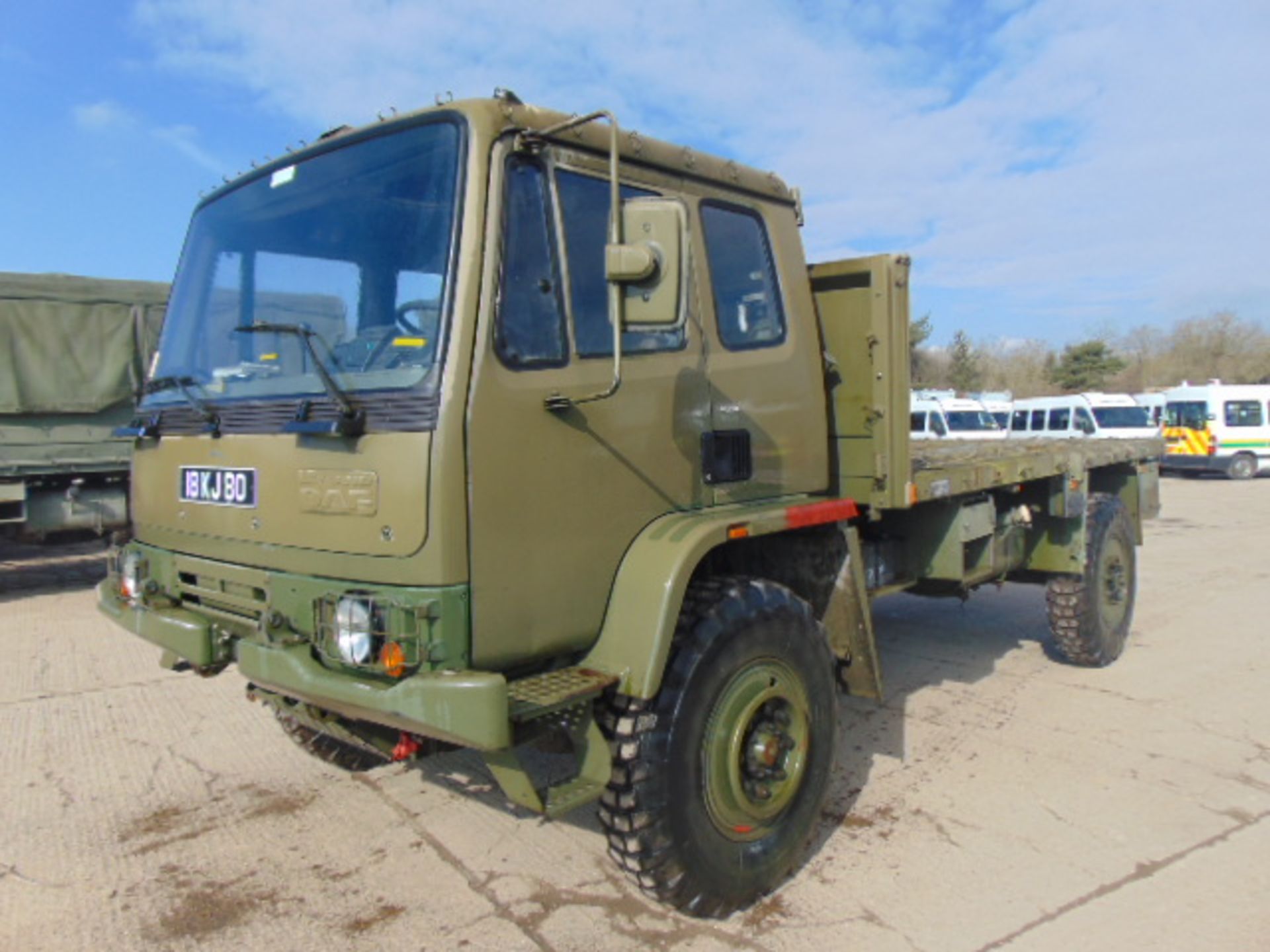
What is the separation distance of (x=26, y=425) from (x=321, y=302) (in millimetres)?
7796

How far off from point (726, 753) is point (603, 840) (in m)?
0.91

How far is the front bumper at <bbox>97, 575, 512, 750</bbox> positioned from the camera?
2449mm

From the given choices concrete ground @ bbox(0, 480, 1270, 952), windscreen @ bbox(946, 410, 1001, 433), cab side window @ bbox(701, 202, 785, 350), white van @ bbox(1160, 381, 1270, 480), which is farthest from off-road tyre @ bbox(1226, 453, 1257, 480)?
cab side window @ bbox(701, 202, 785, 350)

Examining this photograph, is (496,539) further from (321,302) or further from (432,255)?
(321,302)

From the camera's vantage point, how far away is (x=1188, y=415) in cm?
2366

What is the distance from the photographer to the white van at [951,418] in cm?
2539

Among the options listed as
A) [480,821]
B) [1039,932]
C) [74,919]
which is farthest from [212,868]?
[1039,932]

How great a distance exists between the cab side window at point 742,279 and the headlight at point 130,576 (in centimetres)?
248

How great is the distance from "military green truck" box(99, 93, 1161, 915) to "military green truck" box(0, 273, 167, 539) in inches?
249

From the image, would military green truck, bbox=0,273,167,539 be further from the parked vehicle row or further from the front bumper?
the parked vehicle row

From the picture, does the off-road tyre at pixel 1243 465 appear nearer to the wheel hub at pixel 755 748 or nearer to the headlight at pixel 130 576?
the wheel hub at pixel 755 748

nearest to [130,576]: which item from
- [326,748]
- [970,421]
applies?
[326,748]

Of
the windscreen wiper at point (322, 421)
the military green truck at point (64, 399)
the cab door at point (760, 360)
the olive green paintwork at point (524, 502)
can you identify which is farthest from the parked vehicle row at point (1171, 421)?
the windscreen wiper at point (322, 421)

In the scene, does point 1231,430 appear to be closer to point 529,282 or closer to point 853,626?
point 853,626
